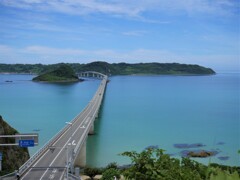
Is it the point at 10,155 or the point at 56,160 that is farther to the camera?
the point at 10,155

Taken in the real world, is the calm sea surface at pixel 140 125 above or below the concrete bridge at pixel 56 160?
below

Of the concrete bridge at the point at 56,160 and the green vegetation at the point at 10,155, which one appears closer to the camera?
the concrete bridge at the point at 56,160

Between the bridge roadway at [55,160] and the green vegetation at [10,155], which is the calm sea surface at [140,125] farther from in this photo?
the green vegetation at [10,155]

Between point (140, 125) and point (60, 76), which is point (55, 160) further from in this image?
point (60, 76)

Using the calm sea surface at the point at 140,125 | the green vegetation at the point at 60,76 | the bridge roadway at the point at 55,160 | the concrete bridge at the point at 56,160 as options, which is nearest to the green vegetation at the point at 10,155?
the concrete bridge at the point at 56,160

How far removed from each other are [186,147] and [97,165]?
12214 mm

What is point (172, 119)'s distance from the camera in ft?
193

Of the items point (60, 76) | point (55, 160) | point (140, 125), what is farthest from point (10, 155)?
point (60, 76)

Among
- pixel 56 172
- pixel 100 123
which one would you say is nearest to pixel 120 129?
pixel 100 123

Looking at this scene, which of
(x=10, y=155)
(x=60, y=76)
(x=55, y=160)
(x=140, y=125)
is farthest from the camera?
(x=60, y=76)

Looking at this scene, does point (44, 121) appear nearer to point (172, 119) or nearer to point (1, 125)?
point (172, 119)

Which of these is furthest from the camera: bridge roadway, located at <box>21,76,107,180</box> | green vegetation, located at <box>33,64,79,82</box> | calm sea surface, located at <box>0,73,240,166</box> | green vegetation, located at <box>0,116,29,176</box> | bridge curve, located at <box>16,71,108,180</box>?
green vegetation, located at <box>33,64,79,82</box>

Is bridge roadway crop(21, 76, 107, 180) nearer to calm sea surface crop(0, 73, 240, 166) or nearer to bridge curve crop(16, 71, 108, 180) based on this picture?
bridge curve crop(16, 71, 108, 180)

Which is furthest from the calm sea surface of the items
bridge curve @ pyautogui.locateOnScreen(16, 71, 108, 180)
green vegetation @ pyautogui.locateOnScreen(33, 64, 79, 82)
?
green vegetation @ pyautogui.locateOnScreen(33, 64, 79, 82)
